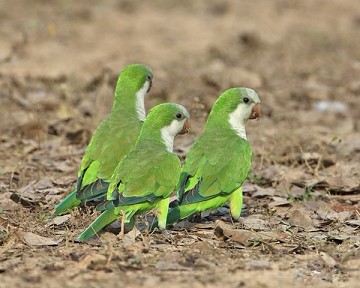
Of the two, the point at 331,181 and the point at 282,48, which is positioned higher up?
the point at 282,48

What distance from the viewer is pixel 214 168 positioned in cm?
673

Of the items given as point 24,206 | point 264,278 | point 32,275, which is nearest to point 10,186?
point 24,206

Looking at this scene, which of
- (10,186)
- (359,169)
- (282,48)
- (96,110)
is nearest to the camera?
(10,186)

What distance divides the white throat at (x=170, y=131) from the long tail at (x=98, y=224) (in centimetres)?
77

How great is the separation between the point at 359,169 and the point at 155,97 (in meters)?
3.46

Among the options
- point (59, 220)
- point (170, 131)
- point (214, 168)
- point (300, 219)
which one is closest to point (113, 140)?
point (170, 131)

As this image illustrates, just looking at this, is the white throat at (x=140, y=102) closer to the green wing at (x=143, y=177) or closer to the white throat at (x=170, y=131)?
the white throat at (x=170, y=131)

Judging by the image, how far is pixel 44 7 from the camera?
651 inches

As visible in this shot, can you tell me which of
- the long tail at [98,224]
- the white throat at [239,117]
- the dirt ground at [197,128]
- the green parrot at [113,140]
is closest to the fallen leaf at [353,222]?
the dirt ground at [197,128]

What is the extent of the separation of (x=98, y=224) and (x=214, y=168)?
40.0 inches

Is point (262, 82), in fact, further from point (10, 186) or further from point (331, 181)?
point (10, 186)

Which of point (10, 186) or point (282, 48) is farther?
point (282, 48)

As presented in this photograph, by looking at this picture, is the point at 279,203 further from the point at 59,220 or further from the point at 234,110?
the point at 59,220

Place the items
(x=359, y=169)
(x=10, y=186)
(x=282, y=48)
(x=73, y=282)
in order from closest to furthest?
(x=73, y=282)
(x=10, y=186)
(x=359, y=169)
(x=282, y=48)
